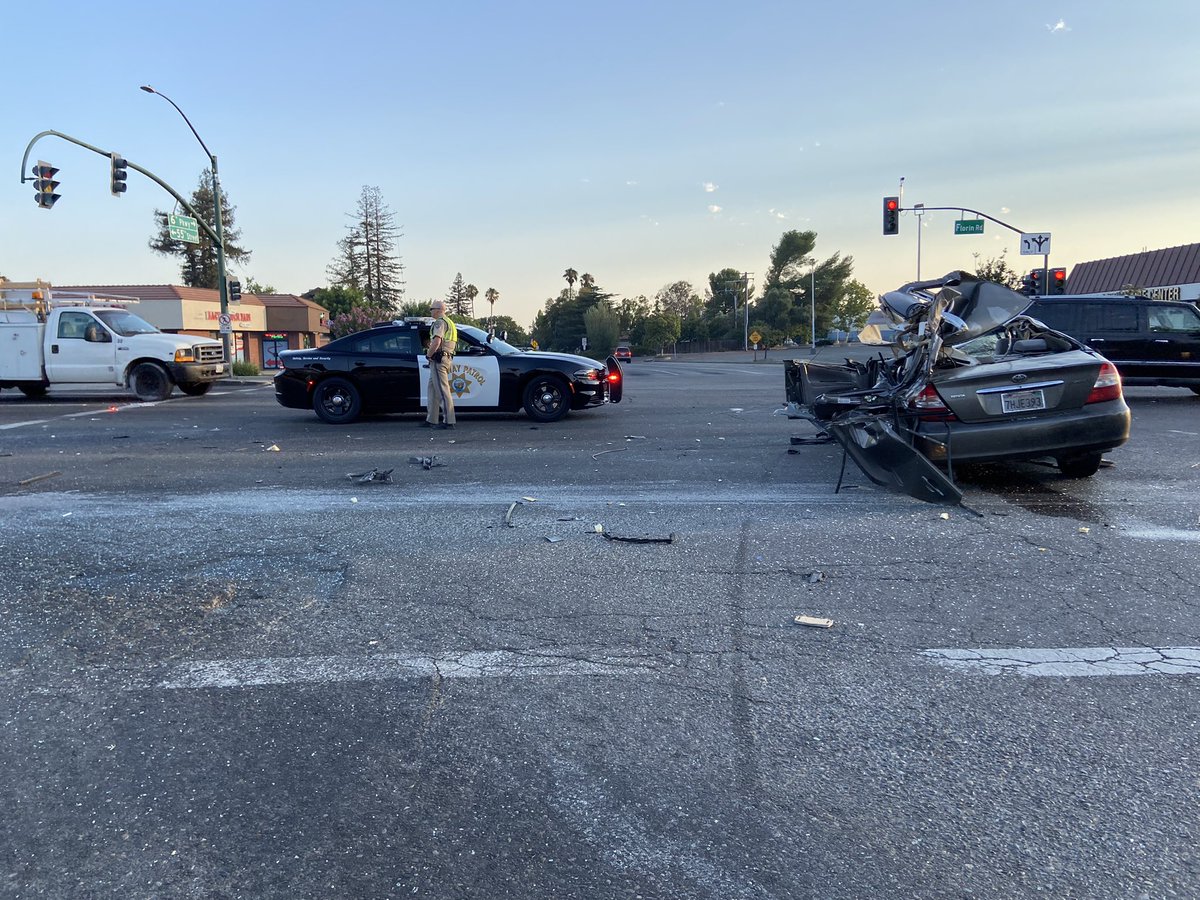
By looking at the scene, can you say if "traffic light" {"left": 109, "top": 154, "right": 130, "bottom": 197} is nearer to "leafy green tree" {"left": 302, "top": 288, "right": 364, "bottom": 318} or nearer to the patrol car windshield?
the patrol car windshield

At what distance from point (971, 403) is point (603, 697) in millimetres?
4841

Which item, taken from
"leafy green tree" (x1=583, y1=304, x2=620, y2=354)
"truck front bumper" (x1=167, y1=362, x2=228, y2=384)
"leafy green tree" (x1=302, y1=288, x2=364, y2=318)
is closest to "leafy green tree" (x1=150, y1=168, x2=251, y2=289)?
"leafy green tree" (x1=302, y1=288, x2=364, y2=318)

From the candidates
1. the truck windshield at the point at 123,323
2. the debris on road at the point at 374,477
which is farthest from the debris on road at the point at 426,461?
the truck windshield at the point at 123,323

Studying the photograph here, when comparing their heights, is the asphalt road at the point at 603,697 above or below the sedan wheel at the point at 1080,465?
below

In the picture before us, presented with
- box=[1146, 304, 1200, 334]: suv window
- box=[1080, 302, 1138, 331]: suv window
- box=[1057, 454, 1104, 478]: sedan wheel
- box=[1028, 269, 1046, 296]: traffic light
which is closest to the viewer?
box=[1057, 454, 1104, 478]: sedan wheel

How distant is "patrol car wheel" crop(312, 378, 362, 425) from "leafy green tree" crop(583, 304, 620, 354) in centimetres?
9786

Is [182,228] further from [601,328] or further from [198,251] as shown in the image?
[601,328]

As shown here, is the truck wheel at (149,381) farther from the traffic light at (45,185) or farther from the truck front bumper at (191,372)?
the traffic light at (45,185)

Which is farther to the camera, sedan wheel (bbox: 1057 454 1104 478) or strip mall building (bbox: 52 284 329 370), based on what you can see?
strip mall building (bbox: 52 284 329 370)

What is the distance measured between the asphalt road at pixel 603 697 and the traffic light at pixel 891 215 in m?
23.7

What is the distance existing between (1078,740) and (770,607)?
1.68 m

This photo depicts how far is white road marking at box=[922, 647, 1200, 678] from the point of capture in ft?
12.5

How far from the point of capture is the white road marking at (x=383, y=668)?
12.6 feet

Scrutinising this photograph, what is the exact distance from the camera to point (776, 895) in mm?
2424
